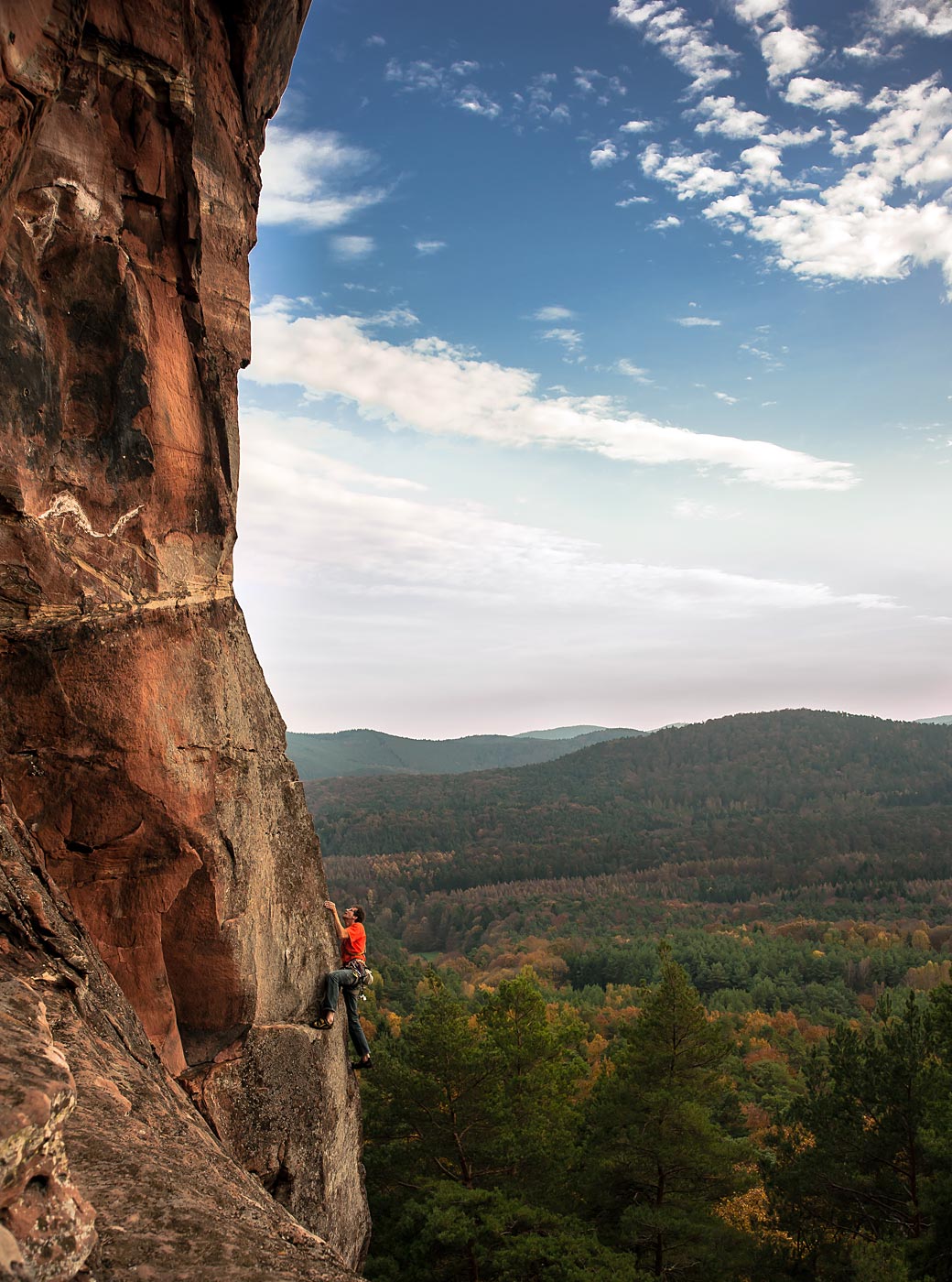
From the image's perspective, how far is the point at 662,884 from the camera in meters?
140

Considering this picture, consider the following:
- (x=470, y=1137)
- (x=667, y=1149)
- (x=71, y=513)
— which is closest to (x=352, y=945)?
(x=71, y=513)

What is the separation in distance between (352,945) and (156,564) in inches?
258

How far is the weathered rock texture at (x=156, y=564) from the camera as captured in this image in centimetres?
755

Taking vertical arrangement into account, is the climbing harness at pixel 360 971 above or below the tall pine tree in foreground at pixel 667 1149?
above

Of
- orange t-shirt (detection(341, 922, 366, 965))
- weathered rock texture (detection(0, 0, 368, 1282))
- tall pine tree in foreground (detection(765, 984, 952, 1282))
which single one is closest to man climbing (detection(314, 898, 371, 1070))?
orange t-shirt (detection(341, 922, 366, 965))

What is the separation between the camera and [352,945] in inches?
480

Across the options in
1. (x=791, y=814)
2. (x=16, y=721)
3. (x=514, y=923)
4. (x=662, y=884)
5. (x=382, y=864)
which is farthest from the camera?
(x=791, y=814)

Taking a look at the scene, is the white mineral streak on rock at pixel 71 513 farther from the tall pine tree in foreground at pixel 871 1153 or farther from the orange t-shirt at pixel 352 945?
the tall pine tree in foreground at pixel 871 1153

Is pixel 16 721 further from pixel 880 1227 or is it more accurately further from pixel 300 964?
pixel 880 1227

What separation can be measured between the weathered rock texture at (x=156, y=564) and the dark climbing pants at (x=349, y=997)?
286 mm

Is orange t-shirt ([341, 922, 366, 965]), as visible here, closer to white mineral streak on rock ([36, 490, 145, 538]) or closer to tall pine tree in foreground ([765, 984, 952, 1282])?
white mineral streak on rock ([36, 490, 145, 538])

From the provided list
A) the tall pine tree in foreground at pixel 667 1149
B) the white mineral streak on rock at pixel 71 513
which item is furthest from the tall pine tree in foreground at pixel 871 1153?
the white mineral streak on rock at pixel 71 513

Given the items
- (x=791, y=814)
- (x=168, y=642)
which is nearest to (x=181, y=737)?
(x=168, y=642)

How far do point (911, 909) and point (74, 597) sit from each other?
400 feet
